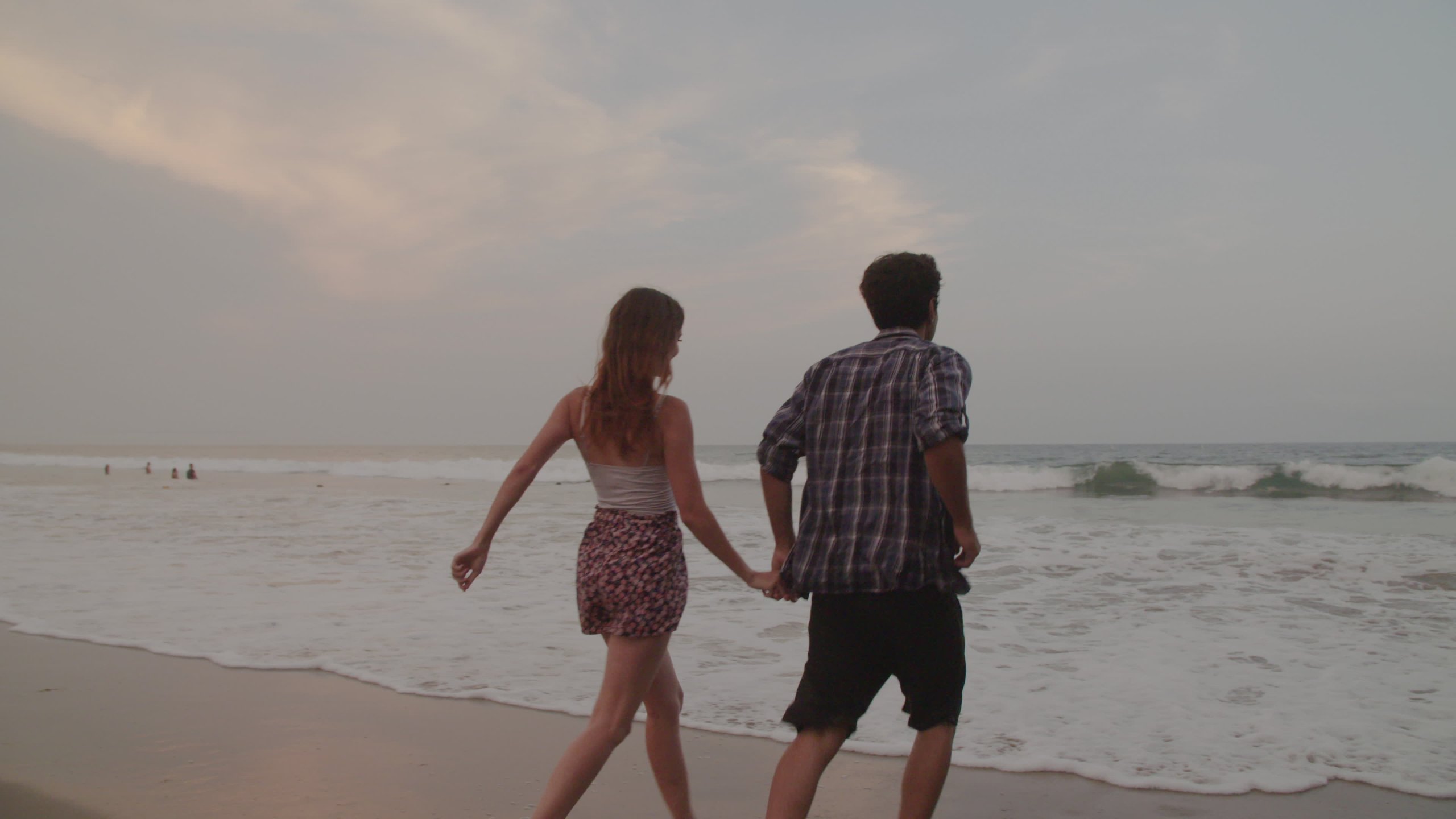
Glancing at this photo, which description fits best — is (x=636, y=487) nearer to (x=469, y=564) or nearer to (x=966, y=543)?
(x=469, y=564)

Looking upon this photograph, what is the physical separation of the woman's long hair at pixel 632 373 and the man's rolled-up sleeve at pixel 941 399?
75cm

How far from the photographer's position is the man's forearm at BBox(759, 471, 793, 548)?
2553mm

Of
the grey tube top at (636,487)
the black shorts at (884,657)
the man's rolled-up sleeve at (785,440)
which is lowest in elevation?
the black shorts at (884,657)

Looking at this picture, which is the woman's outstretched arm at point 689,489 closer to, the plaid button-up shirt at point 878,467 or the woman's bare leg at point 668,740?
the plaid button-up shirt at point 878,467

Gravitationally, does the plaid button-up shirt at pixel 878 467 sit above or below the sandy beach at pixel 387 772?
above

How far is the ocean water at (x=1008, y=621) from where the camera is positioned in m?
4.23

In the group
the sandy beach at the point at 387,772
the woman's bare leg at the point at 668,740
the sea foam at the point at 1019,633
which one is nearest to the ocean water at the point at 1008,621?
the sea foam at the point at 1019,633

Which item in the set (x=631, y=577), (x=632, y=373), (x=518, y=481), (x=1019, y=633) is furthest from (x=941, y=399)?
(x=1019, y=633)

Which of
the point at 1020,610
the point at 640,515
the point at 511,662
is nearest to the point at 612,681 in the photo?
the point at 640,515

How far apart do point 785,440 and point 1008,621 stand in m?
4.83

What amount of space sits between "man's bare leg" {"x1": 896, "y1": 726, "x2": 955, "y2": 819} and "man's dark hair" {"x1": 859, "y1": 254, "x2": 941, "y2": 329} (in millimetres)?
1093

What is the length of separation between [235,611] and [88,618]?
931 mm

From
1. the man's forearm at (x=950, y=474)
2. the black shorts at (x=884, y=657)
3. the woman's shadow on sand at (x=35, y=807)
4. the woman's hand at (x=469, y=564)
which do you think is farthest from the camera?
the woman's shadow on sand at (x=35, y=807)

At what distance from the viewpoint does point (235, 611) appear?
699 cm
